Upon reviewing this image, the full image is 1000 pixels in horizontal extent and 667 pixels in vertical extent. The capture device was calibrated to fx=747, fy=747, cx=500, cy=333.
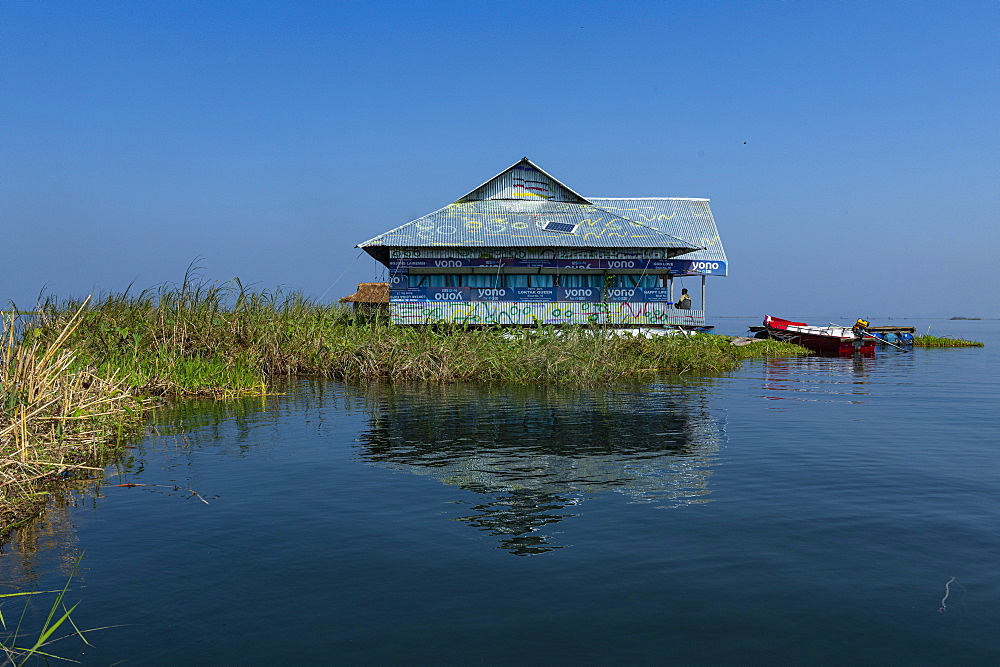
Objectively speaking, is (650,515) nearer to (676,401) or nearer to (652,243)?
(676,401)

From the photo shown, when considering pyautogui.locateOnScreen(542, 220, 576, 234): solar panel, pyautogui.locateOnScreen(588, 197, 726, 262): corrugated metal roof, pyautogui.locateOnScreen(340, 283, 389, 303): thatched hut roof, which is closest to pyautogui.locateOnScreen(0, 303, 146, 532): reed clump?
pyautogui.locateOnScreen(542, 220, 576, 234): solar panel

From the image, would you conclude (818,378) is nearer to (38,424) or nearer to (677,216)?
(677,216)

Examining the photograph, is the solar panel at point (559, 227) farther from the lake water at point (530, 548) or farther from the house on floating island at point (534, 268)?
the lake water at point (530, 548)

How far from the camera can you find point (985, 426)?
14.0 metres

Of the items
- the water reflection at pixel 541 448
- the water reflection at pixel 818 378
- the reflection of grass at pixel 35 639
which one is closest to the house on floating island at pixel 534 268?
the water reflection at pixel 818 378

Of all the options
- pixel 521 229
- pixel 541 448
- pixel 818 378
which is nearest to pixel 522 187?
pixel 521 229

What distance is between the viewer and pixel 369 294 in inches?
1940

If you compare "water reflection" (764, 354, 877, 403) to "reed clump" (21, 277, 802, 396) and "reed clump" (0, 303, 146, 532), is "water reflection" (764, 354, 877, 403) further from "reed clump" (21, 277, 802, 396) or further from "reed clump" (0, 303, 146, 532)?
"reed clump" (0, 303, 146, 532)

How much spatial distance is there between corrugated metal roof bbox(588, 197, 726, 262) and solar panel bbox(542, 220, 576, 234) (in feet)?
19.8

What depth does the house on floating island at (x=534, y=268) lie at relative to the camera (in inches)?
1232

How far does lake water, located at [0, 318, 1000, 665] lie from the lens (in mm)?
4707

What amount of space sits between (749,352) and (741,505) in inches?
1116

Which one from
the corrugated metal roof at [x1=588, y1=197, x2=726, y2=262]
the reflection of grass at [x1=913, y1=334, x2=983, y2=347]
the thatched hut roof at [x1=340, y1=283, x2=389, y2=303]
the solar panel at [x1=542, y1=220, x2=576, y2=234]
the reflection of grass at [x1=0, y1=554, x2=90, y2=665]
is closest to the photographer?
the reflection of grass at [x1=0, y1=554, x2=90, y2=665]

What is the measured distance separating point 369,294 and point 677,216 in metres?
21.1
